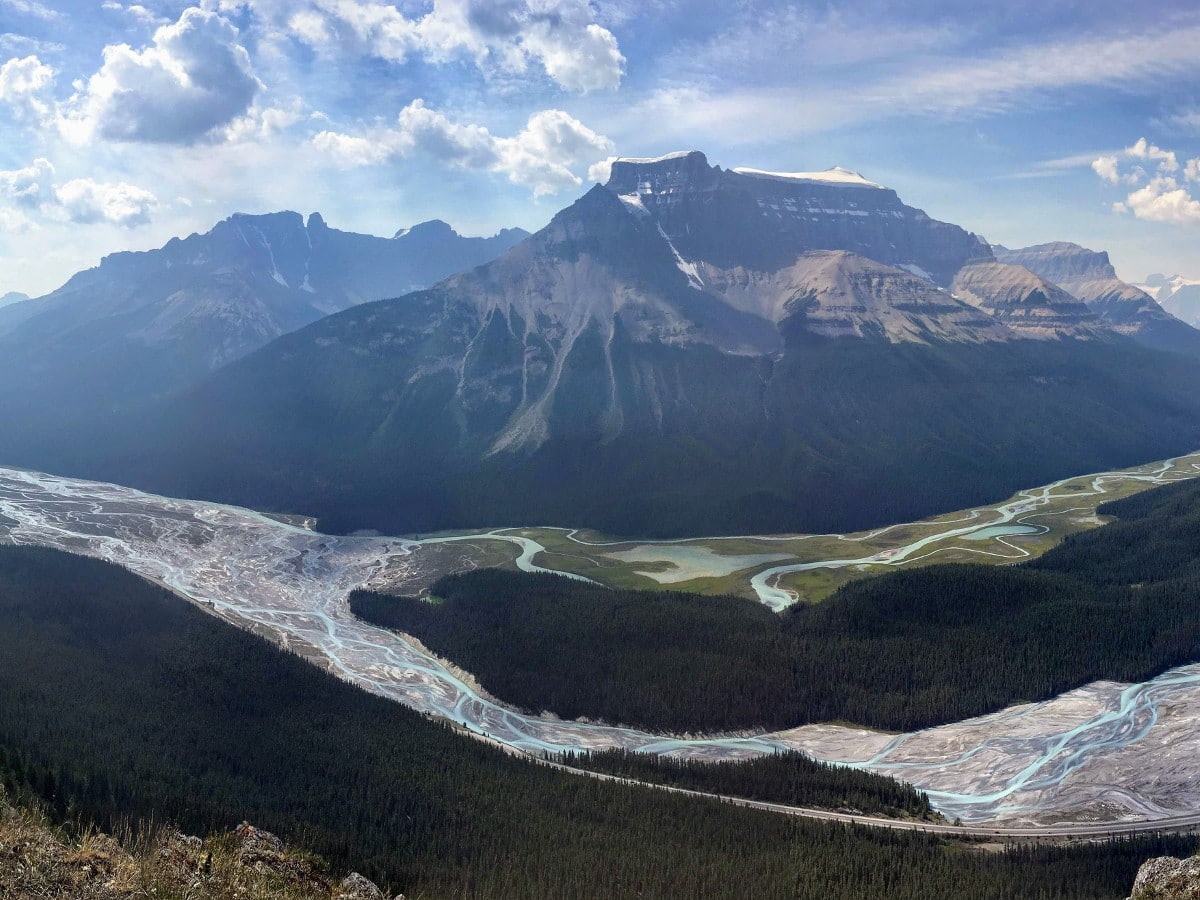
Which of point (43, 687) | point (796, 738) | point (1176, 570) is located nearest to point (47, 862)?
point (43, 687)

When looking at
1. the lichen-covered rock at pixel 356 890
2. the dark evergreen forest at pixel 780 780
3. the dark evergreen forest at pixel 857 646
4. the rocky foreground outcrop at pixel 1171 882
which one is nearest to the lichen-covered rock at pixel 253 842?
Result: the lichen-covered rock at pixel 356 890

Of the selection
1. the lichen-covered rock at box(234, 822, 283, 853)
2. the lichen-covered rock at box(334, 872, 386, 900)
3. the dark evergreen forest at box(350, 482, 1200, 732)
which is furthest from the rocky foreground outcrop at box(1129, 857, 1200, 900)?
the dark evergreen forest at box(350, 482, 1200, 732)

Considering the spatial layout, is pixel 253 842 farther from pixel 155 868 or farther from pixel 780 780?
pixel 780 780

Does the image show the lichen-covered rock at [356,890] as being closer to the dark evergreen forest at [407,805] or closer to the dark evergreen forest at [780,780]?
the dark evergreen forest at [407,805]

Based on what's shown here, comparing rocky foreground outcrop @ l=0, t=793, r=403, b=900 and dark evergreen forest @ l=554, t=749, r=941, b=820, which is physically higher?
rocky foreground outcrop @ l=0, t=793, r=403, b=900

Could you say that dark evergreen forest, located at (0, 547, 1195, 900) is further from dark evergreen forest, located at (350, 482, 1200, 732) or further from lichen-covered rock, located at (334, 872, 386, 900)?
dark evergreen forest, located at (350, 482, 1200, 732)

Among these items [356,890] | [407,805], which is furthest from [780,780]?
[356,890]
